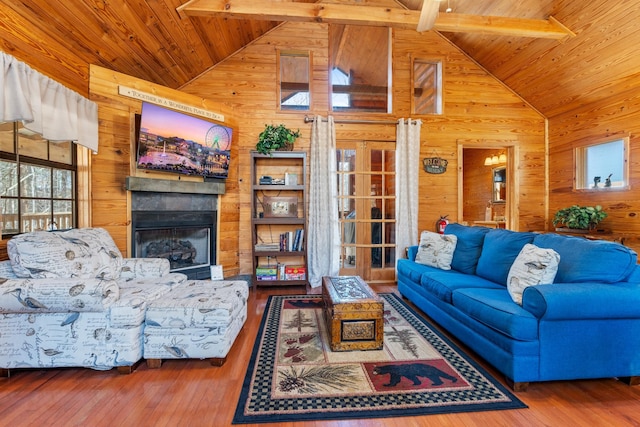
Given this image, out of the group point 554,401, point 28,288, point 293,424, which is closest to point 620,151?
point 554,401

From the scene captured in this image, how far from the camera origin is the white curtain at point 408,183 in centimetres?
416

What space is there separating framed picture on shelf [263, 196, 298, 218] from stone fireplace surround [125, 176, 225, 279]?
64 cm

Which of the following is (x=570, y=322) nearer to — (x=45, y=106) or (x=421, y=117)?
(x=421, y=117)

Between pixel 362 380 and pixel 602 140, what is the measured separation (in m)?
4.20

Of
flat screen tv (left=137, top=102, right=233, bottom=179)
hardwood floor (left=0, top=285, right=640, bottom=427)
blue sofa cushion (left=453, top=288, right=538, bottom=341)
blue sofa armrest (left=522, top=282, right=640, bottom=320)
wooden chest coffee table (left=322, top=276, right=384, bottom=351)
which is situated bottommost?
hardwood floor (left=0, top=285, right=640, bottom=427)

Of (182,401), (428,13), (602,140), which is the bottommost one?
(182,401)

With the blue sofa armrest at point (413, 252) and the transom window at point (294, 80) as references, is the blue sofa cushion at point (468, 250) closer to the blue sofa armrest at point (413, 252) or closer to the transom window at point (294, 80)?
the blue sofa armrest at point (413, 252)

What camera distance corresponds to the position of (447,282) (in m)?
2.55

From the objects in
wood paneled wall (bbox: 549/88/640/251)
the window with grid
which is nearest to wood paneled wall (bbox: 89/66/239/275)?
the window with grid

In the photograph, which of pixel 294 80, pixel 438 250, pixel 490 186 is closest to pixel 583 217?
pixel 438 250

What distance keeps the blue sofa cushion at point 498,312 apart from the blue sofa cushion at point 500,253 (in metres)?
0.25

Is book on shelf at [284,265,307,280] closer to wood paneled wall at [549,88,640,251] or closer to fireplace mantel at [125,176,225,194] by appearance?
fireplace mantel at [125,176,225,194]

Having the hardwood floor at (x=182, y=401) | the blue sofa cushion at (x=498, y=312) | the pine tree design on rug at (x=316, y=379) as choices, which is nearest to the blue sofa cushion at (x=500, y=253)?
the blue sofa cushion at (x=498, y=312)

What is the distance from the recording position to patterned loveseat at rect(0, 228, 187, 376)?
5.86ft
